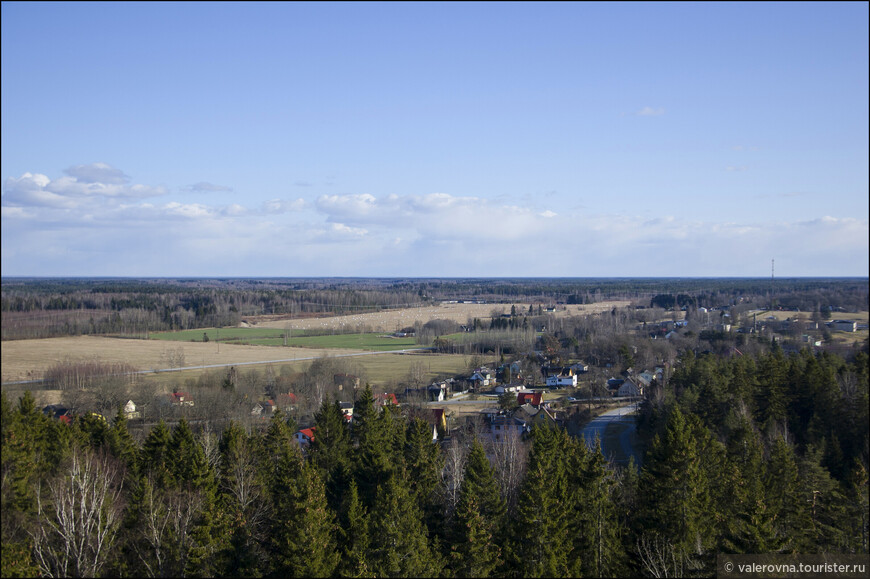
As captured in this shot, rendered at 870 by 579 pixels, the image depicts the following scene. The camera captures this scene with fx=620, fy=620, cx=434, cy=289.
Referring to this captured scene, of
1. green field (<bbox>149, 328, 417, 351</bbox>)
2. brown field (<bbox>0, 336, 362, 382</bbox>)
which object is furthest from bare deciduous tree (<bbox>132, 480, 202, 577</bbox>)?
green field (<bbox>149, 328, 417, 351</bbox>)

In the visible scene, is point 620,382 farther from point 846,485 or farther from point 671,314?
point 671,314

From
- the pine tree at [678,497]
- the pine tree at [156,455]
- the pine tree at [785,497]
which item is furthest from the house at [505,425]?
the pine tree at [156,455]

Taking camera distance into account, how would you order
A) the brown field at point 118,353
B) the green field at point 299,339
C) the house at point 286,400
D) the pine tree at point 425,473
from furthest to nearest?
the green field at point 299,339 → the house at point 286,400 → the brown field at point 118,353 → the pine tree at point 425,473

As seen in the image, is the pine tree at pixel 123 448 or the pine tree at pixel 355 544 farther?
the pine tree at pixel 123 448

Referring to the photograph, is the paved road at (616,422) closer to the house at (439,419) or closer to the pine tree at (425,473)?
the house at (439,419)

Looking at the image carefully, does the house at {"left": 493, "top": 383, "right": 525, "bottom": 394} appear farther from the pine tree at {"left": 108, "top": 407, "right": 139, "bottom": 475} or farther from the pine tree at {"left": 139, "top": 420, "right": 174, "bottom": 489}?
the pine tree at {"left": 139, "top": 420, "right": 174, "bottom": 489}

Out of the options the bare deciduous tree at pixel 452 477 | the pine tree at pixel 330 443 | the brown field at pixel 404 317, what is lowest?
the bare deciduous tree at pixel 452 477
